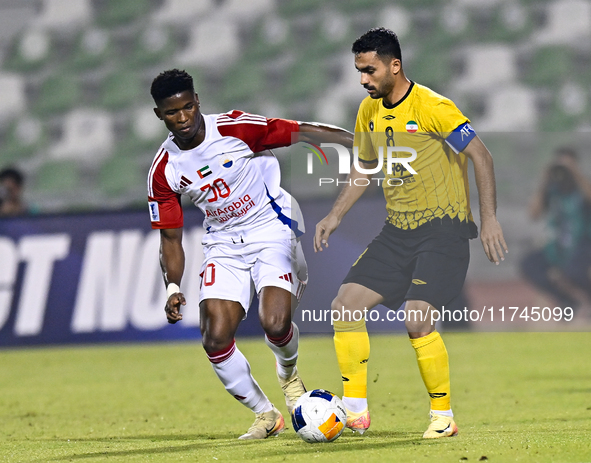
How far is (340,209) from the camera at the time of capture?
4.78 m

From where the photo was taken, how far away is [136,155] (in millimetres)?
16312

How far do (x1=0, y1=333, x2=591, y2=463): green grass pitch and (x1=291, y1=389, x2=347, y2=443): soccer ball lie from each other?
0.07 metres

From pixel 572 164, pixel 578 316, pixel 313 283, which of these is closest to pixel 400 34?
pixel 572 164

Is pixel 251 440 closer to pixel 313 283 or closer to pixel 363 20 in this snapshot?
pixel 313 283

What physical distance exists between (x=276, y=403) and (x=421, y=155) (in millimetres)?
2638

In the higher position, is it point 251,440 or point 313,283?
point 313,283

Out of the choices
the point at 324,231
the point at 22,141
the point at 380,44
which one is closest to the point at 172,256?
the point at 324,231

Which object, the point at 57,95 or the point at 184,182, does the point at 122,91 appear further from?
the point at 184,182

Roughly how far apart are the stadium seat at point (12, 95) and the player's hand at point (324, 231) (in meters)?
14.5

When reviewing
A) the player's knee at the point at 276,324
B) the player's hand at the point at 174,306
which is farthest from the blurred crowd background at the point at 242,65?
the player's hand at the point at 174,306

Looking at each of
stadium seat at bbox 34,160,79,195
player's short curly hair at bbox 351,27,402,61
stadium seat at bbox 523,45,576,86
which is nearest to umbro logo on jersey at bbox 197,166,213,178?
player's short curly hair at bbox 351,27,402,61

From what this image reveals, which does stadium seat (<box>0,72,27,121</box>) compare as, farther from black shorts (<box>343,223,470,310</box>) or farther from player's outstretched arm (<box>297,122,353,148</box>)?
black shorts (<box>343,223,470,310</box>)

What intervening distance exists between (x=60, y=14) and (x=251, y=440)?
52.7 ft

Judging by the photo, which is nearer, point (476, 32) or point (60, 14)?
point (476, 32)
